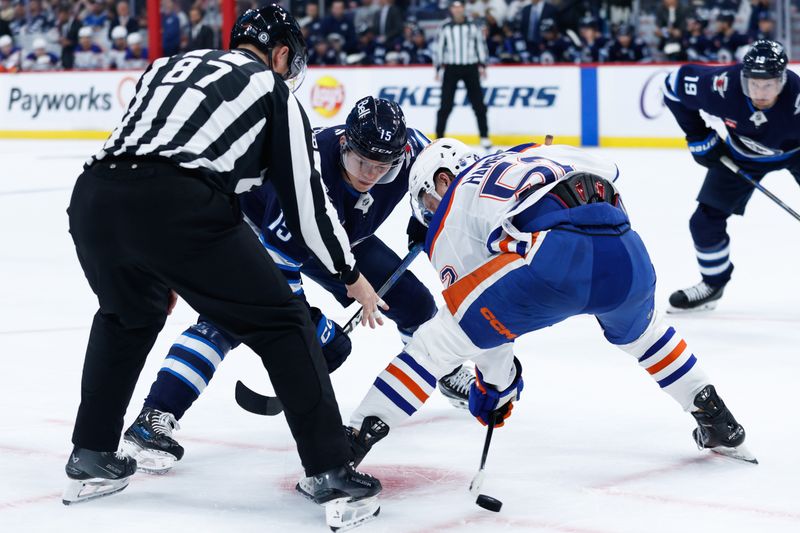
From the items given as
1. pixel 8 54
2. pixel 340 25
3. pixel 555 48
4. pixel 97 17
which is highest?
→ pixel 555 48

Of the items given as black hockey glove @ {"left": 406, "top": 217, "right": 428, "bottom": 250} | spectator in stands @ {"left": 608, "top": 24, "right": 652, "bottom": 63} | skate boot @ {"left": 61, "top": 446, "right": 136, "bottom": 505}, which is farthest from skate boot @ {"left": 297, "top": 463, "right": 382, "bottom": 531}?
spectator in stands @ {"left": 608, "top": 24, "right": 652, "bottom": 63}

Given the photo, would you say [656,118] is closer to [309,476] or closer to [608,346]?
[608,346]

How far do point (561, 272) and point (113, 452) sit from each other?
106 cm

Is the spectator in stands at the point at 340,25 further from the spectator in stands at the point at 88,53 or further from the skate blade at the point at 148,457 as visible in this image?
the skate blade at the point at 148,457

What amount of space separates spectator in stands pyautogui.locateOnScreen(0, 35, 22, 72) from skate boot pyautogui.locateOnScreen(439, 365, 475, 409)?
13.6 metres

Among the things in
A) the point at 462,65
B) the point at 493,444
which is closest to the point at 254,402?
the point at 493,444

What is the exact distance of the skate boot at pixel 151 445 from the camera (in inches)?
118

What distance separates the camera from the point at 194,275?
2.53 meters

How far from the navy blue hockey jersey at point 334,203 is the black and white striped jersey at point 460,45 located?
8385mm

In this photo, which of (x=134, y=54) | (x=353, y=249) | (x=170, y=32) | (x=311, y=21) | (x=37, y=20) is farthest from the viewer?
(x=37, y=20)

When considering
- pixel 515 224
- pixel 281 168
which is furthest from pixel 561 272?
pixel 281 168

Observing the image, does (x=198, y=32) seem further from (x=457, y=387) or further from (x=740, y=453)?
(x=740, y=453)

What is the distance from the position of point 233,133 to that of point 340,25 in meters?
12.5

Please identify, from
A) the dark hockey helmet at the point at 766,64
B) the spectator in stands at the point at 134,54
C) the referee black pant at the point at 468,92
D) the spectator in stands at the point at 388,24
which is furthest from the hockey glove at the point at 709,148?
the spectator in stands at the point at 134,54
